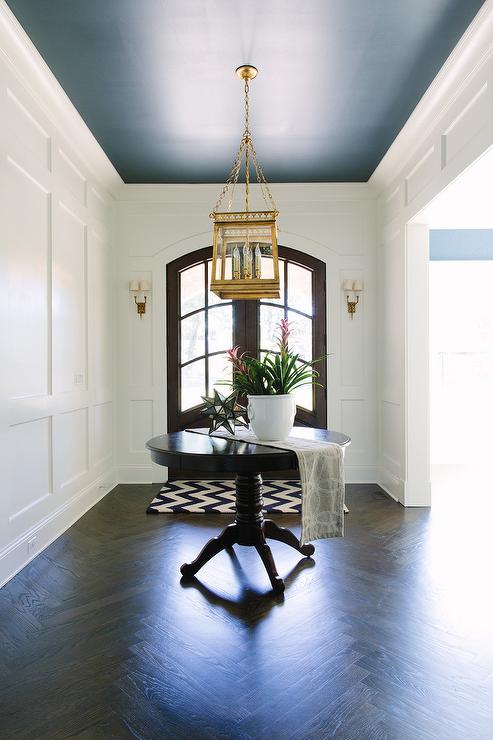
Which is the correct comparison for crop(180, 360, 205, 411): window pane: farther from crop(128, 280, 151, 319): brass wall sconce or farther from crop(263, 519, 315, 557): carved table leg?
crop(263, 519, 315, 557): carved table leg

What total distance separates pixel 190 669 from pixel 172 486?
3.13m

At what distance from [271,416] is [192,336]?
2829mm

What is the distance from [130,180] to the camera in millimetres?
5168

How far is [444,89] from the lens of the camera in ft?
11.0

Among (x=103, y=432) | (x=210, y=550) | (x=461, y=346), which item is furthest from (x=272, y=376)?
(x=461, y=346)

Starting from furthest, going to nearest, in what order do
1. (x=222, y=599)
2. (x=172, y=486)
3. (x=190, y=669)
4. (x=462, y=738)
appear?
(x=172, y=486), (x=222, y=599), (x=190, y=669), (x=462, y=738)

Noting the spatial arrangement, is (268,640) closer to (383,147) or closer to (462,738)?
(462,738)

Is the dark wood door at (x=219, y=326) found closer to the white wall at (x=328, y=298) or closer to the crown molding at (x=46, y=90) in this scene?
the white wall at (x=328, y=298)

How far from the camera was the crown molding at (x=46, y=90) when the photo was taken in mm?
2779

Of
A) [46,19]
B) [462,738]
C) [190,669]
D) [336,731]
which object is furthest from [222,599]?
[46,19]

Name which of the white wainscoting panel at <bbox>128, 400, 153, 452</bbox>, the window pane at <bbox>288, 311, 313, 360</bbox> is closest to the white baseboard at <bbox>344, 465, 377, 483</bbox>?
the window pane at <bbox>288, 311, 313, 360</bbox>

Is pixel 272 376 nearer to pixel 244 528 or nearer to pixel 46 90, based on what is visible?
pixel 244 528

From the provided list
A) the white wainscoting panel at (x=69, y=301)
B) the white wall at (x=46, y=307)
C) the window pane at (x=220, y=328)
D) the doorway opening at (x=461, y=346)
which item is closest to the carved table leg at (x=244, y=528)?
the white wall at (x=46, y=307)

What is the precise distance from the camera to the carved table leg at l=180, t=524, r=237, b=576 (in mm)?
2923
